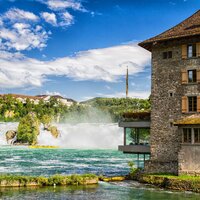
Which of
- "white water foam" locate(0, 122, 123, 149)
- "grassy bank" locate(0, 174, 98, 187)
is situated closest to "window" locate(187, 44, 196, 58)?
"grassy bank" locate(0, 174, 98, 187)

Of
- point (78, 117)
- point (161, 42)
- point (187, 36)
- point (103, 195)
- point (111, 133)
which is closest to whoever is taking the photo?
point (103, 195)

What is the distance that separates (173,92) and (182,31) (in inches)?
200

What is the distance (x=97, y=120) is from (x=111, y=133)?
49.6 m

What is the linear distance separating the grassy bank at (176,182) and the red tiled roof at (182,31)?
1116 centimetres

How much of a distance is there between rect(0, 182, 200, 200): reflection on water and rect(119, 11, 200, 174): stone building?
3.80 meters

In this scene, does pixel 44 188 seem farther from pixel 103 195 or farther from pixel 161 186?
pixel 161 186

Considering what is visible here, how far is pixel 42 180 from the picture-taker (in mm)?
31359

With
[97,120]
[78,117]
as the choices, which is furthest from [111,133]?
[78,117]

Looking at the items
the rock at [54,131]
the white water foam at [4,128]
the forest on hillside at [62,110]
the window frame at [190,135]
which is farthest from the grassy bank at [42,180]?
the forest on hillside at [62,110]

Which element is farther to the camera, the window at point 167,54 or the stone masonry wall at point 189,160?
the window at point 167,54

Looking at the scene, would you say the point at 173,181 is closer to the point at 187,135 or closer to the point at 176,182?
the point at 176,182

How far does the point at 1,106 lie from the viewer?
170875 mm

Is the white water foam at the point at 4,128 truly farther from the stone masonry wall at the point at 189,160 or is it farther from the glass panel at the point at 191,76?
the stone masonry wall at the point at 189,160

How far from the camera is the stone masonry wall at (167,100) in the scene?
33375 millimetres
